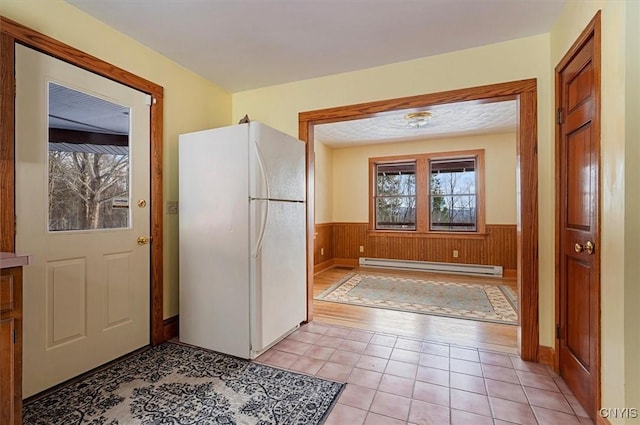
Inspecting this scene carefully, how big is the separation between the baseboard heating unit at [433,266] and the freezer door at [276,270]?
3.23 m

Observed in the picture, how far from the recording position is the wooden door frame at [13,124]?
164 cm

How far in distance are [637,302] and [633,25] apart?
118 cm

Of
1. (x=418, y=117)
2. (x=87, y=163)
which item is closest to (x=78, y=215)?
(x=87, y=163)

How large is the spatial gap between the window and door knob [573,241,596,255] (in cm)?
378

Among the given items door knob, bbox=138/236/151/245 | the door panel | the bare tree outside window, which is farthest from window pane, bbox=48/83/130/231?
the door panel

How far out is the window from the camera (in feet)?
17.9

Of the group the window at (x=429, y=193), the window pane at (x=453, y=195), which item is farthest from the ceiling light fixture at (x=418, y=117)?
the window pane at (x=453, y=195)

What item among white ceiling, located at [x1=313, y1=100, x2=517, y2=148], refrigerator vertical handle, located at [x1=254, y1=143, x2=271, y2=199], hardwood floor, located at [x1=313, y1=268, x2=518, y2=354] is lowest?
hardwood floor, located at [x1=313, y1=268, x2=518, y2=354]

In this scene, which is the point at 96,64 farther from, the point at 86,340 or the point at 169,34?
the point at 86,340

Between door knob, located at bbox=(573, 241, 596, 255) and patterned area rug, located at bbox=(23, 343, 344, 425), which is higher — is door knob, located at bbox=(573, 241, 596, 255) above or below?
above

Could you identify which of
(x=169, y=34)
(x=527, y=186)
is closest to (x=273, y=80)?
(x=169, y=34)

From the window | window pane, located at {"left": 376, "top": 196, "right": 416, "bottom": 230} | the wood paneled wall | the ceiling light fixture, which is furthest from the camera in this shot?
window pane, located at {"left": 376, "top": 196, "right": 416, "bottom": 230}

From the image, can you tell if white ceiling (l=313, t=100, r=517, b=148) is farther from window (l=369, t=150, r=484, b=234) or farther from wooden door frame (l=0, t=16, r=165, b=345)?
wooden door frame (l=0, t=16, r=165, b=345)

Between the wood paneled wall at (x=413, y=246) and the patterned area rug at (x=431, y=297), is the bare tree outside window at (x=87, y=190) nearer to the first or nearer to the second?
the patterned area rug at (x=431, y=297)
